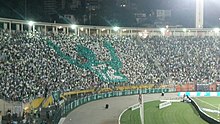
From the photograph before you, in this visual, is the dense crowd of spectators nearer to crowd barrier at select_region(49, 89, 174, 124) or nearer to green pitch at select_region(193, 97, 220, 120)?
crowd barrier at select_region(49, 89, 174, 124)

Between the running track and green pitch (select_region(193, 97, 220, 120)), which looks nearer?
the running track

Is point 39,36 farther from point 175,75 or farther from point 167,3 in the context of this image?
point 167,3

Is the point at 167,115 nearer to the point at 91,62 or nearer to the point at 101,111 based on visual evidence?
the point at 101,111

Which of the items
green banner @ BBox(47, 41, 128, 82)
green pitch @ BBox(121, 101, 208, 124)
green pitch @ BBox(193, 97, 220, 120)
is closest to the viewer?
green pitch @ BBox(121, 101, 208, 124)

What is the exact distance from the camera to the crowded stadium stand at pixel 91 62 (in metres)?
37.4

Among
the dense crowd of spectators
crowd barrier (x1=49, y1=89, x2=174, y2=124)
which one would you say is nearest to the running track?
A: crowd barrier (x1=49, y1=89, x2=174, y2=124)

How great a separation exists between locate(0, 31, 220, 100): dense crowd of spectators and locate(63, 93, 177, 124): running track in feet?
12.6

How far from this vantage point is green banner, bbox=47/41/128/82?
173ft

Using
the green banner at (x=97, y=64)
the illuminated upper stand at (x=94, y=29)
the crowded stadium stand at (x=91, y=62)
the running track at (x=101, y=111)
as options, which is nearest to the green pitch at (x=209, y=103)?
the running track at (x=101, y=111)

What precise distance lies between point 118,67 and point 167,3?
131 ft

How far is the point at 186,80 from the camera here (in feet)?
190

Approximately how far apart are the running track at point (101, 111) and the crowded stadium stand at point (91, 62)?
1.84 metres

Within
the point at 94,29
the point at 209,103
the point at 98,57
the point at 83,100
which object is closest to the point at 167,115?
the point at 209,103

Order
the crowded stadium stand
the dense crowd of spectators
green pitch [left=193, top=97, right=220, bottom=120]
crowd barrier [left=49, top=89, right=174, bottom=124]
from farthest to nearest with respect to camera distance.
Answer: green pitch [left=193, top=97, right=220, bottom=120], the dense crowd of spectators, the crowded stadium stand, crowd barrier [left=49, top=89, right=174, bottom=124]
